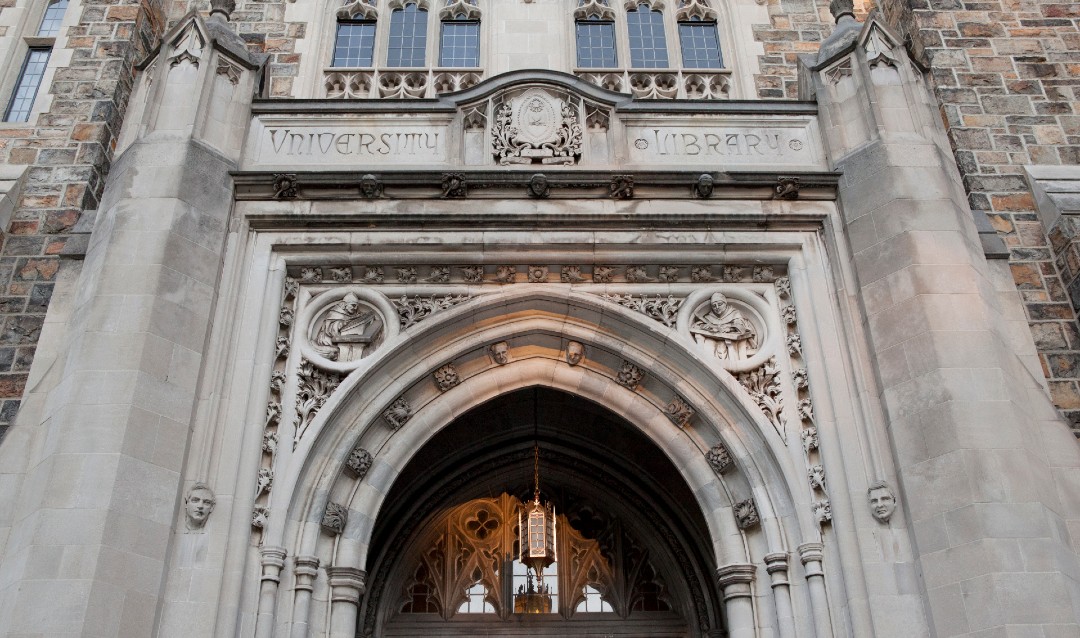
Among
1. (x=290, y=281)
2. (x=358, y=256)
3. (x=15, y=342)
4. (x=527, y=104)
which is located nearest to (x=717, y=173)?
(x=527, y=104)

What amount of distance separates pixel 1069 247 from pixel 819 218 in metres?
3.10

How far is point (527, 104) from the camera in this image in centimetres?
1087

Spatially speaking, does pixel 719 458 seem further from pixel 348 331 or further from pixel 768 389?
pixel 348 331

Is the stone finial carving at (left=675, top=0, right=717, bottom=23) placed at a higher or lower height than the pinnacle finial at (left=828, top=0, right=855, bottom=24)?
higher

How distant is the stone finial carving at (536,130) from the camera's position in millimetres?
10547

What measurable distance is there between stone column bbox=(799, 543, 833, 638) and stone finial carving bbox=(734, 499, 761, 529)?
552 millimetres

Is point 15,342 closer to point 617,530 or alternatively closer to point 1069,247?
point 617,530

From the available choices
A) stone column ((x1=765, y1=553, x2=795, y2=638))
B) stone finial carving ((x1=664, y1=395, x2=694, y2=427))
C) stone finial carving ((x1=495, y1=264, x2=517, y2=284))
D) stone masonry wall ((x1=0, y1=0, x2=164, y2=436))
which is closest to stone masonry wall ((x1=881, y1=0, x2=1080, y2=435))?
stone column ((x1=765, y1=553, x2=795, y2=638))

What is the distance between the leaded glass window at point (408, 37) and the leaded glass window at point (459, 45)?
264 millimetres

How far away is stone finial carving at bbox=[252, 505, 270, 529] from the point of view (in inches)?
335

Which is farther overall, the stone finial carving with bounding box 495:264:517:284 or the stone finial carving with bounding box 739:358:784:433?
the stone finial carving with bounding box 495:264:517:284

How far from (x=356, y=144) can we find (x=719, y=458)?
16.8ft

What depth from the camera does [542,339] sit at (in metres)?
10.1

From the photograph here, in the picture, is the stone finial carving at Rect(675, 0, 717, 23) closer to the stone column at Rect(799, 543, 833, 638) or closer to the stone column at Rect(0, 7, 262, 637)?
the stone column at Rect(0, 7, 262, 637)
